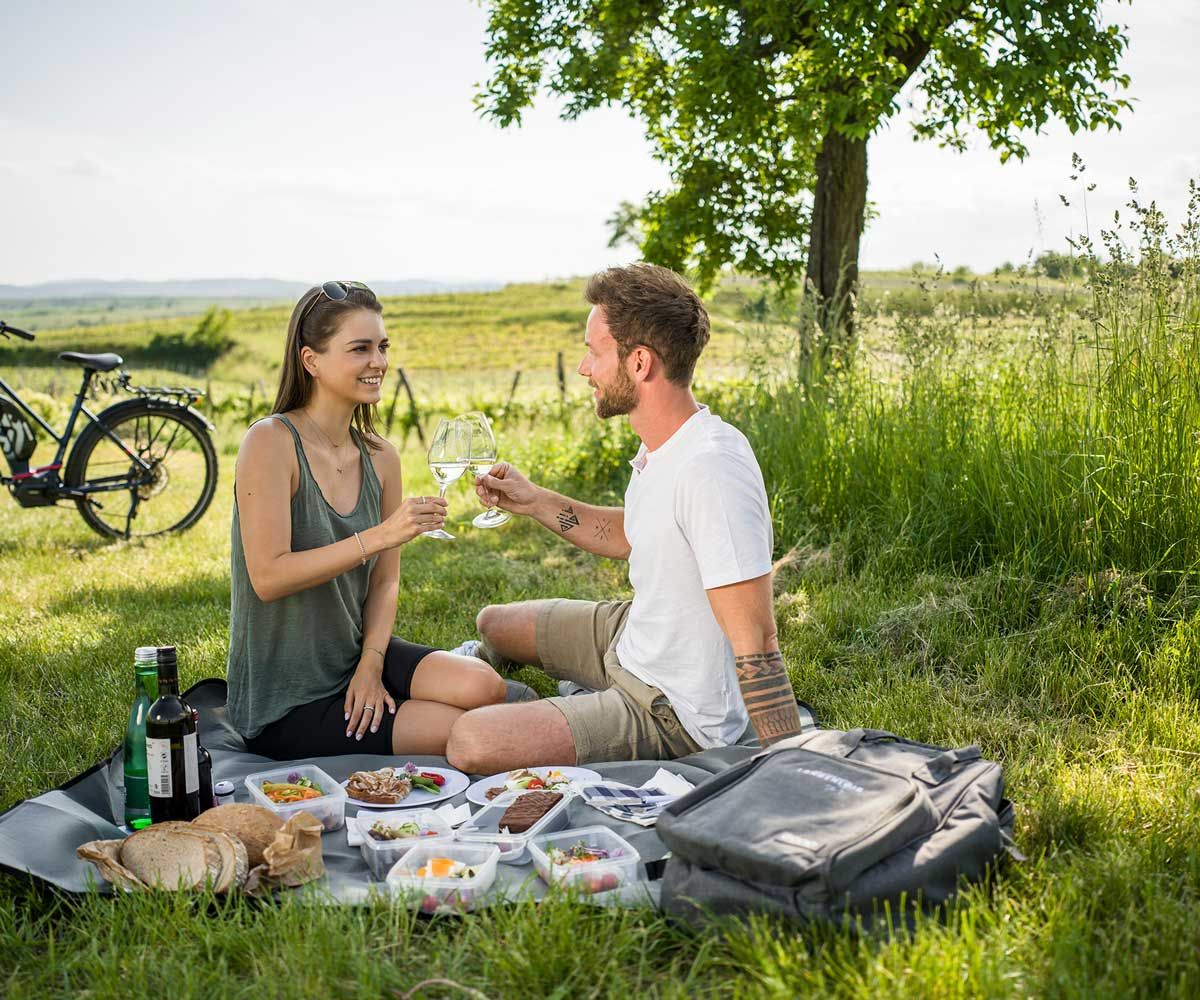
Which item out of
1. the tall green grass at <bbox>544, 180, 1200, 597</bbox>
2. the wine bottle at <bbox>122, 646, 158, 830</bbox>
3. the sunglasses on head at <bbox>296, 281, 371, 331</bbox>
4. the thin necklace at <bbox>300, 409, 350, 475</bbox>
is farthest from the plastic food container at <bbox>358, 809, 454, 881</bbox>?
the tall green grass at <bbox>544, 180, 1200, 597</bbox>

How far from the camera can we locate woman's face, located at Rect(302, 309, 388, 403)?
12.1ft

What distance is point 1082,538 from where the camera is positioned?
15.6 ft

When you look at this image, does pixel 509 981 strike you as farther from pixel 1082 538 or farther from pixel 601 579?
pixel 601 579

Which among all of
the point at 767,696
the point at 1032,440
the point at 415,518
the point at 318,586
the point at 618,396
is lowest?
the point at 767,696

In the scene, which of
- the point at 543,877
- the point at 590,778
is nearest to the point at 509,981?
the point at 543,877

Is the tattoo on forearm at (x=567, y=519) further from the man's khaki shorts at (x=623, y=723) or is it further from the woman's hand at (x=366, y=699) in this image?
the woman's hand at (x=366, y=699)

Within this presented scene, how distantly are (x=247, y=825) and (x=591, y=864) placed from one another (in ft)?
3.04

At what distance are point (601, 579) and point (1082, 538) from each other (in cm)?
283

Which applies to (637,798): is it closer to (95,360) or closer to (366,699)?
(366,699)

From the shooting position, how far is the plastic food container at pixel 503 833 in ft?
9.31

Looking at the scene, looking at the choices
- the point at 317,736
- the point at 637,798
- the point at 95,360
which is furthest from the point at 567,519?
the point at 95,360

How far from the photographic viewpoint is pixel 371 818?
309 centimetres

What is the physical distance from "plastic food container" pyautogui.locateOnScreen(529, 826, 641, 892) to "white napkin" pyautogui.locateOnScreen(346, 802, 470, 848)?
36 cm

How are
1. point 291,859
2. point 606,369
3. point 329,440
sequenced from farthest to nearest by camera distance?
point 329,440 → point 606,369 → point 291,859
